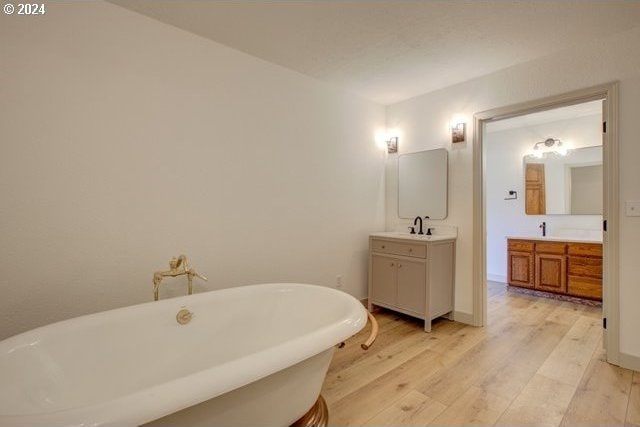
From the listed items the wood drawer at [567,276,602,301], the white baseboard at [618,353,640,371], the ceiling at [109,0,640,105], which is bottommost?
the white baseboard at [618,353,640,371]

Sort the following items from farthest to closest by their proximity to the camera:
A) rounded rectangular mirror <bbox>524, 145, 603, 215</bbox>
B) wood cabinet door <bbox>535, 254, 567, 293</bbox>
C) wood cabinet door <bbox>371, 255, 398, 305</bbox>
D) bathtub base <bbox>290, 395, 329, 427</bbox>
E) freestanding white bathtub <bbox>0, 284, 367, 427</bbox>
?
rounded rectangular mirror <bbox>524, 145, 603, 215</bbox>, wood cabinet door <bbox>535, 254, 567, 293</bbox>, wood cabinet door <bbox>371, 255, 398, 305</bbox>, bathtub base <bbox>290, 395, 329, 427</bbox>, freestanding white bathtub <bbox>0, 284, 367, 427</bbox>

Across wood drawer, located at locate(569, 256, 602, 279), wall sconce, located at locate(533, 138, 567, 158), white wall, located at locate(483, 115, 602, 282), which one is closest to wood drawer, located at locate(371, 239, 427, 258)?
wood drawer, located at locate(569, 256, 602, 279)

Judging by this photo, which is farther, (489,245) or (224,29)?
(489,245)

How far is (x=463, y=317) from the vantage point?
9.46 ft

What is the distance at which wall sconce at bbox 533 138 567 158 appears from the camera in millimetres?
4059

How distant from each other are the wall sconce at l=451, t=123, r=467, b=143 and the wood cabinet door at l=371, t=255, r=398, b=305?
1321 mm

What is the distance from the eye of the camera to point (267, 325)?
188 centimetres

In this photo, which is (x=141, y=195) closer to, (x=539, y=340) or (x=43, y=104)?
(x=43, y=104)

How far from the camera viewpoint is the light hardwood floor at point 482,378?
1.58 meters

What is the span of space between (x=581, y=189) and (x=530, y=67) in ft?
7.96

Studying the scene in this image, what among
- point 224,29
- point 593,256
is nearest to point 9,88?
point 224,29

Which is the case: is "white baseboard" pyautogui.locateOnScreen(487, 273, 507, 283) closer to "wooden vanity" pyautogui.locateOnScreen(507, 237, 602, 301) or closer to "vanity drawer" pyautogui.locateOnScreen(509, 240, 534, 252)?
"wooden vanity" pyautogui.locateOnScreen(507, 237, 602, 301)

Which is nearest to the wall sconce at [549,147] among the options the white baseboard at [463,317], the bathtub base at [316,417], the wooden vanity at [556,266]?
the wooden vanity at [556,266]

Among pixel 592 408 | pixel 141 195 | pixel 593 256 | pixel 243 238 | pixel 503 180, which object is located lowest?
pixel 592 408
